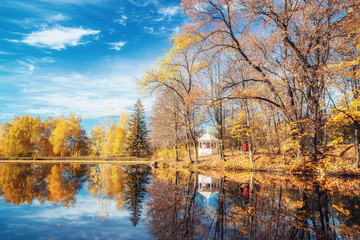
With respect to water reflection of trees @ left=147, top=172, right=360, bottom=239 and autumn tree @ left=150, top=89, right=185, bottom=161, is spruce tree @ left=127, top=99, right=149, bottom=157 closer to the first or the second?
autumn tree @ left=150, top=89, right=185, bottom=161

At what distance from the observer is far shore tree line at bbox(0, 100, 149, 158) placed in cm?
4006

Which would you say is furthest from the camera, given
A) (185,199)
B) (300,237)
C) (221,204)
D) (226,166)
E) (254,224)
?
(226,166)

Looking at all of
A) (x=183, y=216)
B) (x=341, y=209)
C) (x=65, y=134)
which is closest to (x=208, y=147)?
(x=341, y=209)

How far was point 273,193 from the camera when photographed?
724cm

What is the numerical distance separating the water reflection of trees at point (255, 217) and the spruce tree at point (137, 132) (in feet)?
121

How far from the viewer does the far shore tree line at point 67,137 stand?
40.1m

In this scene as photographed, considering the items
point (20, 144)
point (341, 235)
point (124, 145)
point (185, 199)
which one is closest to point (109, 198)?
point (185, 199)

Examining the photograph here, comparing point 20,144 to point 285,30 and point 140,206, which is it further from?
Answer: point 285,30

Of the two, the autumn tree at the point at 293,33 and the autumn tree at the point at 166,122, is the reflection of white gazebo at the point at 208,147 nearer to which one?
the autumn tree at the point at 166,122

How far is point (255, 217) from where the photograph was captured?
14.9ft

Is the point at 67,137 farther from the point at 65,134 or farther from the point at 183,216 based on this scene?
the point at 183,216

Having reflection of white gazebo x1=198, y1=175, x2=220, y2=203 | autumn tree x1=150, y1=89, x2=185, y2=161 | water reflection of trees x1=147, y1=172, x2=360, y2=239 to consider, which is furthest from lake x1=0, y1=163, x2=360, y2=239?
autumn tree x1=150, y1=89, x2=185, y2=161

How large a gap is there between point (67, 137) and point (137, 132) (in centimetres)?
1583

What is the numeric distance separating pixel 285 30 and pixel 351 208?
34.8ft
